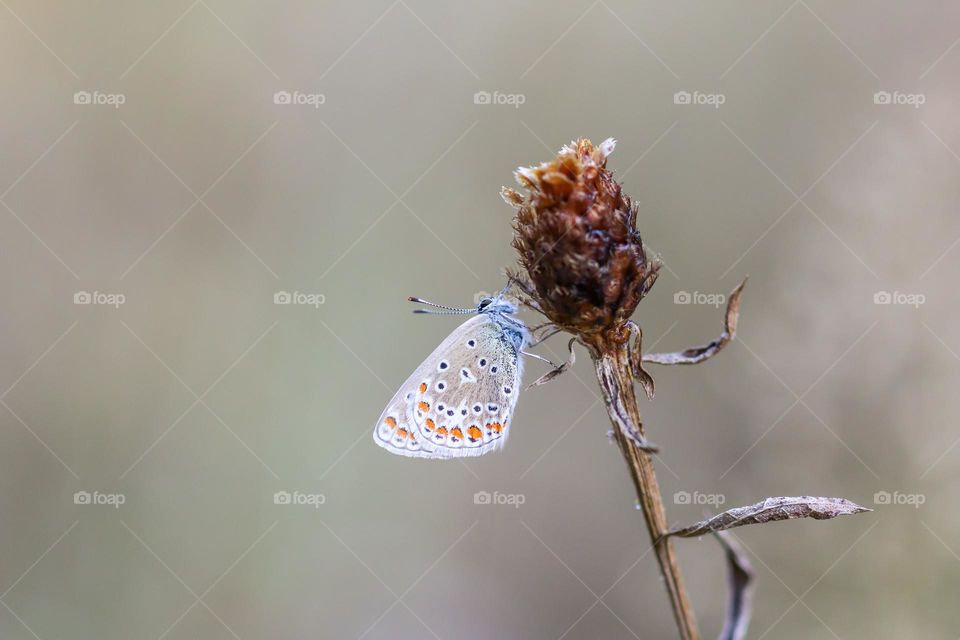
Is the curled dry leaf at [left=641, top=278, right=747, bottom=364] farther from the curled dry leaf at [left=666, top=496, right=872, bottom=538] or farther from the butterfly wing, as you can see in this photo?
the butterfly wing

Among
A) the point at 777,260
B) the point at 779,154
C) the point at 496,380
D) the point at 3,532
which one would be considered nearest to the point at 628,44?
the point at 779,154

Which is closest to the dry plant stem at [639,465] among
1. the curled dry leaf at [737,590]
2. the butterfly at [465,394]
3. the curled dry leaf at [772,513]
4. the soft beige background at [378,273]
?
the curled dry leaf at [772,513]

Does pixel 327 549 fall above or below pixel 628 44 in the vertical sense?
below

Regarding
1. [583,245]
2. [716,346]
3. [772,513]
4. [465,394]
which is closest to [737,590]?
[772,513]

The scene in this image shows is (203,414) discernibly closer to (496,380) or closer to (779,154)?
(496,380)

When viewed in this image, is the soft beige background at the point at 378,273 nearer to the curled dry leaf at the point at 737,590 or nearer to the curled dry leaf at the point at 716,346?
the curled dry leaf at the point at 716,346

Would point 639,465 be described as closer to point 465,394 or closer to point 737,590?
point 737,590
